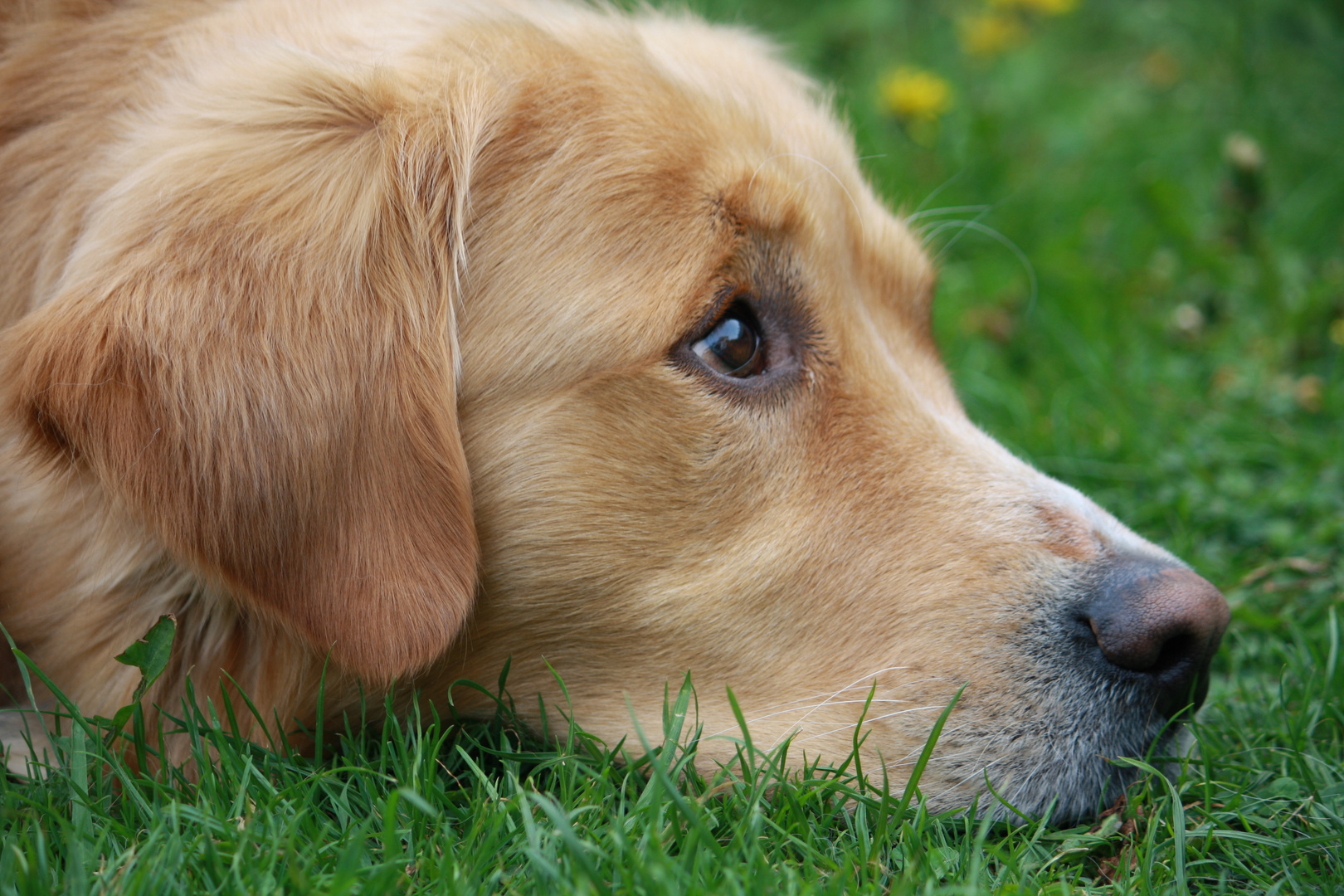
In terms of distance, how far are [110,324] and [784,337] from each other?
1437 mm

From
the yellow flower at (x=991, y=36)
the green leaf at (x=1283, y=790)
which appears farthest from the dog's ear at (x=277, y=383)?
the yellow flower at (x=991, y=36)

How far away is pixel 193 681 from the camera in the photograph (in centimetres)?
241

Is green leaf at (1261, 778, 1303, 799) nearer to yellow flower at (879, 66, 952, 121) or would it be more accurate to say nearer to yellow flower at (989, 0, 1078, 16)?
Answer: yellow flower at (879, 66, 952, 121)

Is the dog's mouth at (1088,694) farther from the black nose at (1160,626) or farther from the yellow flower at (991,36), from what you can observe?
the yellow flower at (991,36)

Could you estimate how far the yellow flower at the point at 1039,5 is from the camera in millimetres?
6789

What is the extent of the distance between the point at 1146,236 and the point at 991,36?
6.68 ft

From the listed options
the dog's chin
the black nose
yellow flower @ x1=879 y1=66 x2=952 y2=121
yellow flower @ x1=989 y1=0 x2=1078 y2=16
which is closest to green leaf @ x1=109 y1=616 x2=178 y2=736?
the dog's chin

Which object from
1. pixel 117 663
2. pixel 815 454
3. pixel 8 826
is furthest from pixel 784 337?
pixel 8 826

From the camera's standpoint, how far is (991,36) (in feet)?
22.7

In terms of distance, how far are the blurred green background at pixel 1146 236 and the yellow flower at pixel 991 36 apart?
0.06ft

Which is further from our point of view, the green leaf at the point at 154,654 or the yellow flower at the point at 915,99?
the yellow flower at the point at 915,99

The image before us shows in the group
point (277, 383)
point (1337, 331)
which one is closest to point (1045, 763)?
point (277, 383)

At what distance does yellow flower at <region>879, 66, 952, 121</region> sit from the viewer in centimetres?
593

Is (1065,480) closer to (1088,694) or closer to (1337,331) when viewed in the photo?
(1337,331)
